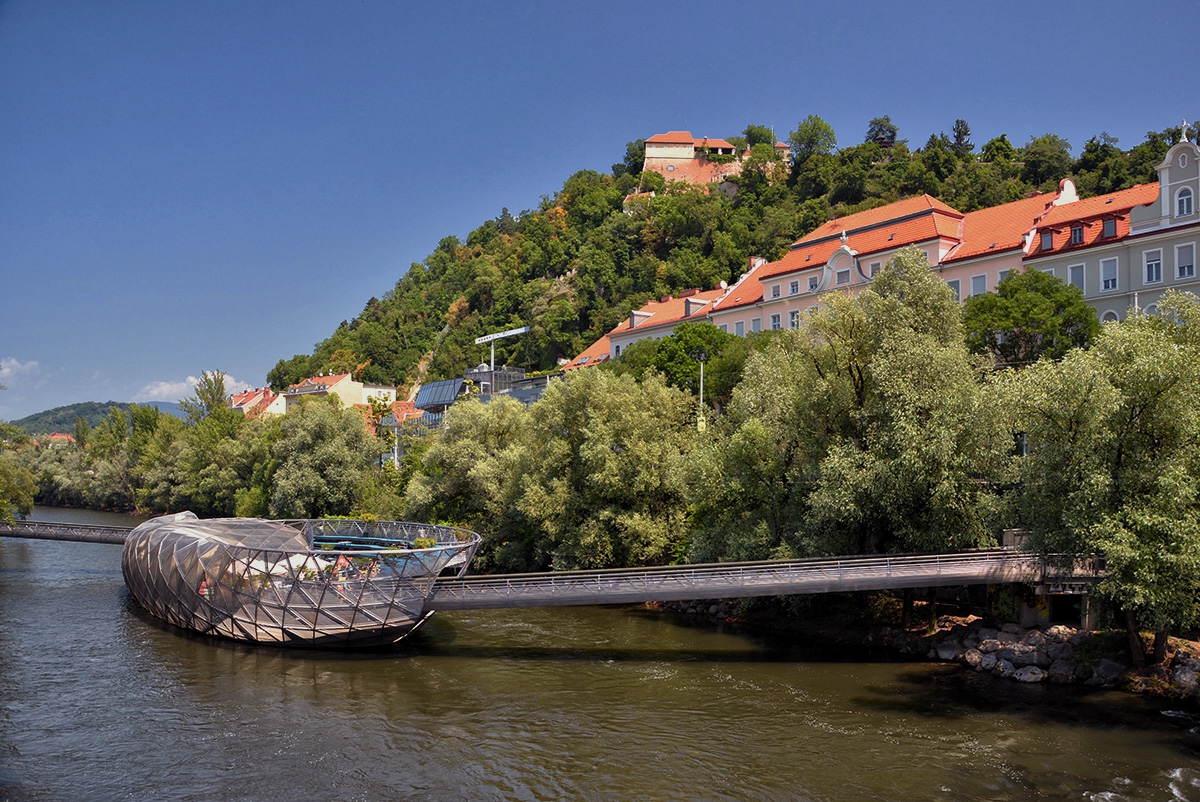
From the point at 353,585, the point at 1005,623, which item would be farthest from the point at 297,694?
the point at 1005,623

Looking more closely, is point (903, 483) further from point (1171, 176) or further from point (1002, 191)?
point (1002, 191)

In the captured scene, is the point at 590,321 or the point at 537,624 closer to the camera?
the point at 537,624

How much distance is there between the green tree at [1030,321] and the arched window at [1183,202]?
27.7ft

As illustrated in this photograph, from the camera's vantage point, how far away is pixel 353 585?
26734 millimetres

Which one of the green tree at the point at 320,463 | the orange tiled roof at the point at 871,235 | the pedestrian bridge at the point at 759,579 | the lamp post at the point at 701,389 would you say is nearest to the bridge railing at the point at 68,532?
the green tree at the point at 320,463

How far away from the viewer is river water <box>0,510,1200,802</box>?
16.9m

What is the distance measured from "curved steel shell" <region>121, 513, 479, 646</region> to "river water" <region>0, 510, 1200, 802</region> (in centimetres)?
86

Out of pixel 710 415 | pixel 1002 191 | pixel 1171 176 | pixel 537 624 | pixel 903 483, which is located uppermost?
pixel 1002 191

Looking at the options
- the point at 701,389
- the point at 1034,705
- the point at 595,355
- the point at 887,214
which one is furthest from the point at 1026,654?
the point at 595,355

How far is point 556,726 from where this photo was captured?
20375 millimetres

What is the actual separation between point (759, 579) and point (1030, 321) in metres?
20.2

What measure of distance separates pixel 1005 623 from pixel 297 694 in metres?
21.9

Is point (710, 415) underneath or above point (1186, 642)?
above

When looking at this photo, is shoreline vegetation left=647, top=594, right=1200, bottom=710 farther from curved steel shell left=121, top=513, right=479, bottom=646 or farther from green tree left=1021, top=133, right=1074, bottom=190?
green tree left=1021, top=133, right=1074, bottom=190
